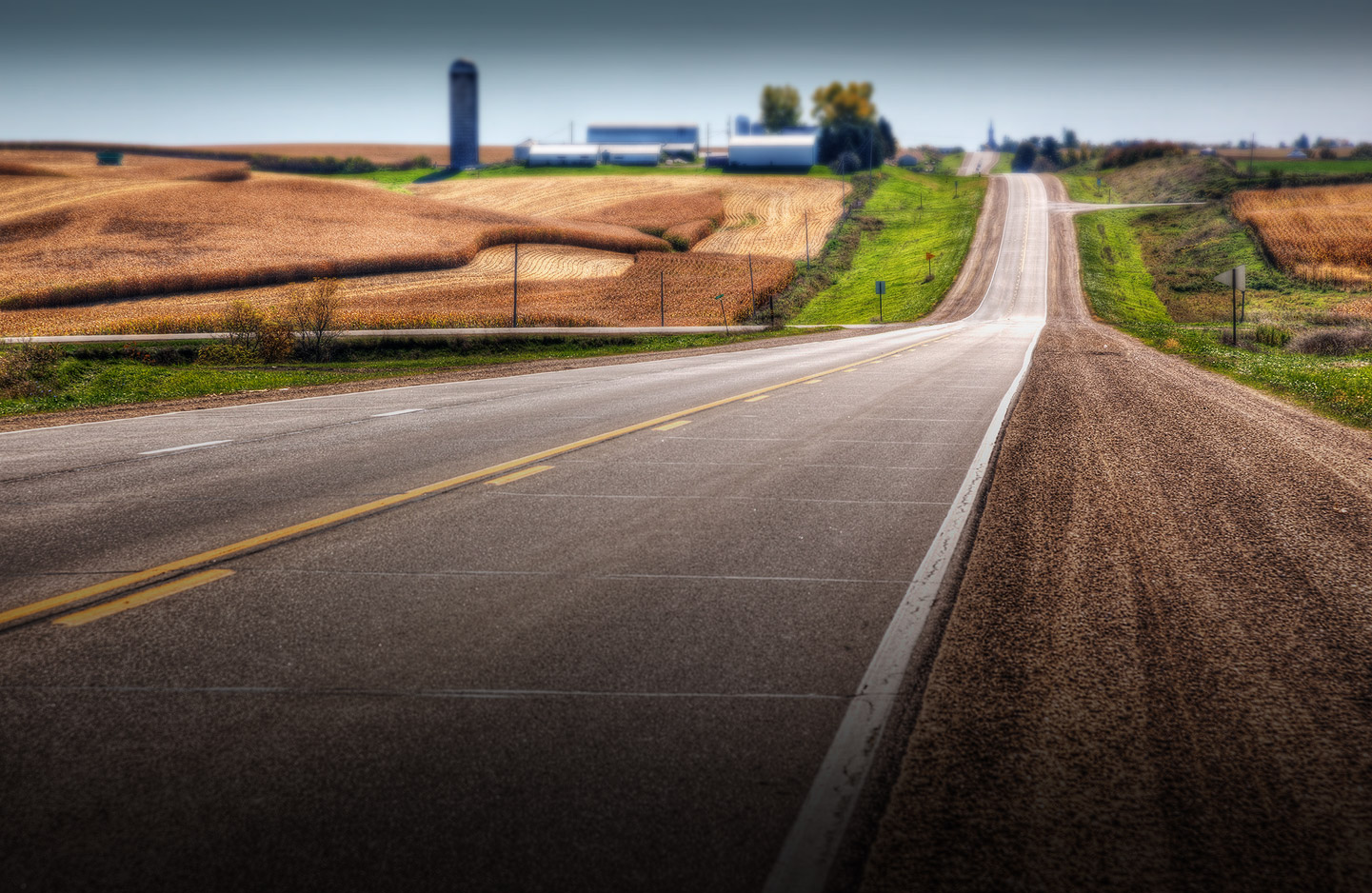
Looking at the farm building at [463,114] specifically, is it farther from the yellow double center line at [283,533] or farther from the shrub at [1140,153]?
the yellow double center line at [283,533]

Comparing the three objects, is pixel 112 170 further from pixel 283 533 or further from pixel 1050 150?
pixel 1050 150

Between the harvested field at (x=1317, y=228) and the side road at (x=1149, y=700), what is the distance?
6121 centimetres

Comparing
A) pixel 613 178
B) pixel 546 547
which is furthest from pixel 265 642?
pixel 613 178

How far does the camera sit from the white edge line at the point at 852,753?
2830 mm

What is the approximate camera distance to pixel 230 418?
13.1 metres

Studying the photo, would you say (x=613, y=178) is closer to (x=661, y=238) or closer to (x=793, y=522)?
(x=661, y=238)

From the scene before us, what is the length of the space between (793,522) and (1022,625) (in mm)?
2413

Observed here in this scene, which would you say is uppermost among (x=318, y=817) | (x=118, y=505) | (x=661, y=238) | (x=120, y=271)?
(x=661, y=238)

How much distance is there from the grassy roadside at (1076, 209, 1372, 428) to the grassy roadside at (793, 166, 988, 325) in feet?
34.2

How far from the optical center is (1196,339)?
114 feet

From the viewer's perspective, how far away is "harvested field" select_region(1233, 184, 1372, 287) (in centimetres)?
5850

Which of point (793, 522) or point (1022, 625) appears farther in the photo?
point (793, 522)

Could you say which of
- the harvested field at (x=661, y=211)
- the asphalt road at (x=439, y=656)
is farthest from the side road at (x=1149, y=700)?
the harvested field at (x=661, y=211)

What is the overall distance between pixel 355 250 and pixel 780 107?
128 metres
